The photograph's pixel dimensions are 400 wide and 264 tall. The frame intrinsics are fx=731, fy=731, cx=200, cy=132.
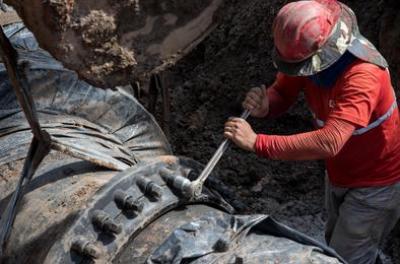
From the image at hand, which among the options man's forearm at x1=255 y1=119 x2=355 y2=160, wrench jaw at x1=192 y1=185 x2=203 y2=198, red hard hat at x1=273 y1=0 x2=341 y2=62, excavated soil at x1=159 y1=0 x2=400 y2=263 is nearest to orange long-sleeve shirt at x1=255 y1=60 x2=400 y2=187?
man's forearm at x1=255 y1=119 x2=355 y2=160

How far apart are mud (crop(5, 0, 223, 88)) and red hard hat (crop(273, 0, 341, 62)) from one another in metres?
0.48

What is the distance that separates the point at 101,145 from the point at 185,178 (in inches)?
19.8

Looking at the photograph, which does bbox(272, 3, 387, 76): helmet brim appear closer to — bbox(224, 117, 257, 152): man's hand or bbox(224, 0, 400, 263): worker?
bbox(224, 0, 400, 263): worker

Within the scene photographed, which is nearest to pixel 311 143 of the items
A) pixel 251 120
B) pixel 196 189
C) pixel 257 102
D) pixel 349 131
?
pixel 349 131

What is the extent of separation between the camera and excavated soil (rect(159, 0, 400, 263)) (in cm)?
411

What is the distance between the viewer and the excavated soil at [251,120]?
4105mm

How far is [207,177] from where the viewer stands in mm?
2309

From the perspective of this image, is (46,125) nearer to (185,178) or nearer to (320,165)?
(185,178)

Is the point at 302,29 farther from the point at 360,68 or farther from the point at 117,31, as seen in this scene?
the point at 117,31

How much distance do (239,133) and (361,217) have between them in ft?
2.92

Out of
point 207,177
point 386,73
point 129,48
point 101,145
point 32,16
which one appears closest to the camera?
point 32,16

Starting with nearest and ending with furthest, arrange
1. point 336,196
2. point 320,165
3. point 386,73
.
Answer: point 386,73 → point 336,196 → point 320,165

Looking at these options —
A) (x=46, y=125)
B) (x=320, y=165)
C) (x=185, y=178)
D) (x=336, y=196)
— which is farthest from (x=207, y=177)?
(x=320, y=165)

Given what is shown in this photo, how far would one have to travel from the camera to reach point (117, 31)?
6.78 feet
